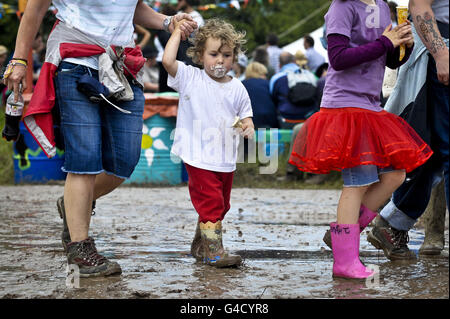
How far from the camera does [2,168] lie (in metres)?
10.5

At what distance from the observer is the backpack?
36.1ft

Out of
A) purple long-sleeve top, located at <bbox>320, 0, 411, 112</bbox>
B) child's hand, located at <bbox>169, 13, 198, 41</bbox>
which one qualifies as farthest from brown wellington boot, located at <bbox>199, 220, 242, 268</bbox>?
child's hand, located at <bbox>169, 13, 198, 41</bbox>

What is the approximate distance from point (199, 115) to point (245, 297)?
4.28 feet

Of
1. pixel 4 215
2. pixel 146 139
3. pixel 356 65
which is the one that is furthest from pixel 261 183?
pixel 356 65

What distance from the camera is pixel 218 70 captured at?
14.9 ft

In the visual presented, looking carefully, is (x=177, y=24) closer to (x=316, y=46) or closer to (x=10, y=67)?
(x=10, y=67)

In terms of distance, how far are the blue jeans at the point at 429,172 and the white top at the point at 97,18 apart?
64.2 inches

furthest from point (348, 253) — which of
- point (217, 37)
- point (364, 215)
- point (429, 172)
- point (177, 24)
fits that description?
point (177, 24)

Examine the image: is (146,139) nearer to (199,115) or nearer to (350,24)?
(199,115)

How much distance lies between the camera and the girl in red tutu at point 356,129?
3.93 meters

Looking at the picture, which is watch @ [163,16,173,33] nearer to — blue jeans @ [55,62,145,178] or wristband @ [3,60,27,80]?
blue jeans @ [55,62,145,178]

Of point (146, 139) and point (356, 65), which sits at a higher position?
point (356, 65)

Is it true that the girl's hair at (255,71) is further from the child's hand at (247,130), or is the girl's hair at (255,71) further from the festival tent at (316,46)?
the child's hand at (247,130)

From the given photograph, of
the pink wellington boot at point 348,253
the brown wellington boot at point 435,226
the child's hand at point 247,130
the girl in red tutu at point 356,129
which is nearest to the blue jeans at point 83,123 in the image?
the child's hand at point 247,130
